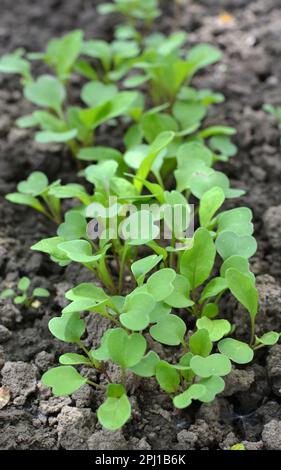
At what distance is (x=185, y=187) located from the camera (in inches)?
69.7

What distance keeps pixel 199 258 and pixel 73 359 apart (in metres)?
0.38

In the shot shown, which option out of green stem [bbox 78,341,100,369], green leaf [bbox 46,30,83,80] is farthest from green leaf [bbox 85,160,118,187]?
green leaf [bbox 46,30,83,80]

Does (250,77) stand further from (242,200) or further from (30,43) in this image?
(30,43)

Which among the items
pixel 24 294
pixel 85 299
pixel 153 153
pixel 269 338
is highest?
pixel 153 153

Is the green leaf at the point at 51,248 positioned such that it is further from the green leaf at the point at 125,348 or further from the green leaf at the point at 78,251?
the green leaf at the point at 125,348

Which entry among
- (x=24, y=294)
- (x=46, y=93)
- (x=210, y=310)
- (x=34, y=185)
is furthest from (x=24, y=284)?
(x=46, y=93)

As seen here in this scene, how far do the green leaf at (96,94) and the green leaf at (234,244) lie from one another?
2.71 ft

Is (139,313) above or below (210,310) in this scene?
above

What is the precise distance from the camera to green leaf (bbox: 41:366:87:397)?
1383 millimetres

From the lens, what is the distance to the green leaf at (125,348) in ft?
4.43

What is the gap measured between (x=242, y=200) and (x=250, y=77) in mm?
771

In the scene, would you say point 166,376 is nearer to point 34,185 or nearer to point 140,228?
point 140,228

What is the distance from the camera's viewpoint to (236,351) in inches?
56.6

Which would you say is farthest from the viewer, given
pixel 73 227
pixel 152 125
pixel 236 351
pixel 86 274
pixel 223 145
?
pixel 223 145
